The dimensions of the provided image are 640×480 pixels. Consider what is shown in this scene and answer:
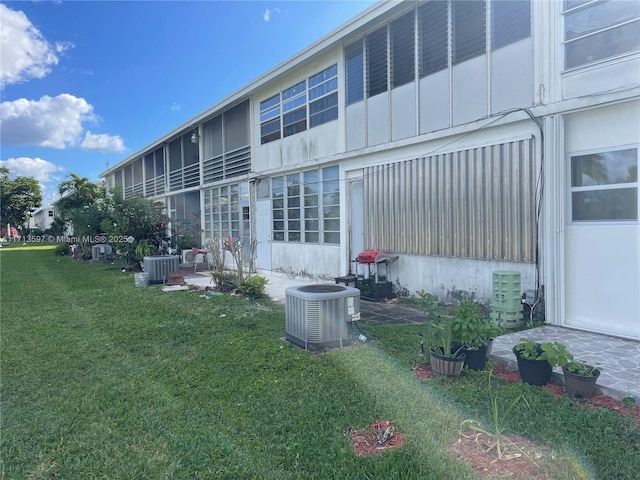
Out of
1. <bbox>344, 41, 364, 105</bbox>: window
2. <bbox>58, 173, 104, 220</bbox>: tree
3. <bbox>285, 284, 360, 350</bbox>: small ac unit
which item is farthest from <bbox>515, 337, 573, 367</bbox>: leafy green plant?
<bbox>58, 173, 104, 220</bbox>: tree

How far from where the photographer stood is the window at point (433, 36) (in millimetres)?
7504

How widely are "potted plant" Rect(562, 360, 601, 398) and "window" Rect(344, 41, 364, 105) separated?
282 inches

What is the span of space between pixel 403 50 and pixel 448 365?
21.5 feet

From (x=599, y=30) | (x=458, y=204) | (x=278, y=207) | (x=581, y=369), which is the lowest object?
(x=581, y=369)

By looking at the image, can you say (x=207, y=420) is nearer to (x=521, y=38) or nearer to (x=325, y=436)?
(x=325, y=436)

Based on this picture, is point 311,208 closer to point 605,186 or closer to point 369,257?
point 369,257

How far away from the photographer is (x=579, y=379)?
11.7ft

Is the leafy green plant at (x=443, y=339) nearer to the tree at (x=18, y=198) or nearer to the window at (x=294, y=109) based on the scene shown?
the window at (x=294, y=109)

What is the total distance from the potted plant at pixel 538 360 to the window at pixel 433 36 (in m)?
5.44

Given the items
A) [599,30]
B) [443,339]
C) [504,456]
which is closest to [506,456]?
[504,456]

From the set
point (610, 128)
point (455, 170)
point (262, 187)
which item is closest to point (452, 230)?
point (455, 170)

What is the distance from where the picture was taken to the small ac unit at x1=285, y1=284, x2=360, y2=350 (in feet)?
16.6

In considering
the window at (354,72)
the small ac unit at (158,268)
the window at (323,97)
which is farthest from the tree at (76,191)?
the window at (354,72)

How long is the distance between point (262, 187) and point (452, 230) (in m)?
7.22
